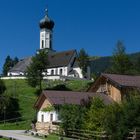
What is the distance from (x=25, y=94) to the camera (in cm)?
8719

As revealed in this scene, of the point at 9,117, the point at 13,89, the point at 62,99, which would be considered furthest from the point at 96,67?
the point at 62,99

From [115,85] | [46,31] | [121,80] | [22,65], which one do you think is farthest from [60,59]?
[115,85]

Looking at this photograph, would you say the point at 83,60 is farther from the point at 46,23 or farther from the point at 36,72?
the point at 46,23

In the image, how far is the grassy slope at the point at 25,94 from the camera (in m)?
63.7

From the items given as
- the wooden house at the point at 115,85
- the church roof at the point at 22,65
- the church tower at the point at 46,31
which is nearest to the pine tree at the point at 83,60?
the church roof at the point at 22,65

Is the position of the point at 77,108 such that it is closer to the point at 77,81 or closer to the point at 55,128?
the point at 55,128

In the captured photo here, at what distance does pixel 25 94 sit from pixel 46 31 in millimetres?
55055

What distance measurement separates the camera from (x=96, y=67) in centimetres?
14662

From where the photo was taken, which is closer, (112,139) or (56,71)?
(112,139)

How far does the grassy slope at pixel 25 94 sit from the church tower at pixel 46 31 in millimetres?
36029

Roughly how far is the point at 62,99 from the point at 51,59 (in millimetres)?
70818

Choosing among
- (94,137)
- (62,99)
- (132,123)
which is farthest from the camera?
(62,99)

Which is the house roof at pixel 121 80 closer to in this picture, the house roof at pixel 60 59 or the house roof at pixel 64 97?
the house roof at pixel 64 97

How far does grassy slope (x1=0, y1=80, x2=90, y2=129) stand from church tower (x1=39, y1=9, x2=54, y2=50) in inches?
1418
